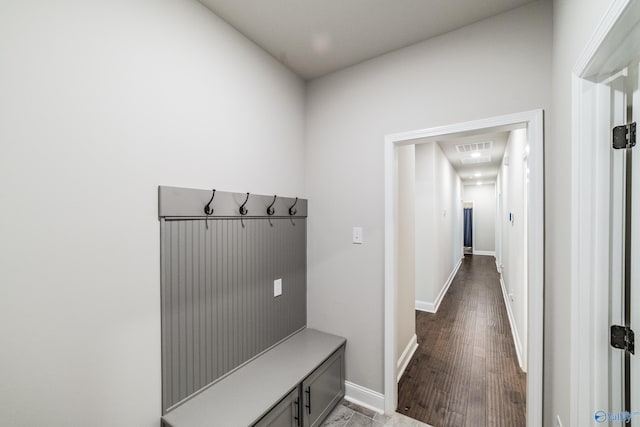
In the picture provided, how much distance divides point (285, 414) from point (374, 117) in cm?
212

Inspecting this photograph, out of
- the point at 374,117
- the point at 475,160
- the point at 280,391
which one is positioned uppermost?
the point at 475,160

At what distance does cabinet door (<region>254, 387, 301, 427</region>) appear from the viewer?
1425 mm

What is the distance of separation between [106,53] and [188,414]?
A: 1786 mm

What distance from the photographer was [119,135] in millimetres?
1217

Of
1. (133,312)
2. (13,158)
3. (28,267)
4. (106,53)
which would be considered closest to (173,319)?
(133,312)

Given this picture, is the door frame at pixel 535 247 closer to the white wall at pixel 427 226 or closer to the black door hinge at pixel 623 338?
the black door hinge at pixel 623 338

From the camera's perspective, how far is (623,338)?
0.95m

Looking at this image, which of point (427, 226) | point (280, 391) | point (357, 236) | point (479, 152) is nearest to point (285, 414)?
point (280, 391)

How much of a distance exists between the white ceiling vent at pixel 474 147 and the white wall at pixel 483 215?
6102 mm

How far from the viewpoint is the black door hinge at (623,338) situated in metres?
0.92

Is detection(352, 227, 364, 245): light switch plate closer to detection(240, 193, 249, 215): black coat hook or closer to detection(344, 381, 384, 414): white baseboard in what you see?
detection(240, 193, 249, 215): black coat hook

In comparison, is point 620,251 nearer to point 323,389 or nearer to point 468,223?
point 323,389

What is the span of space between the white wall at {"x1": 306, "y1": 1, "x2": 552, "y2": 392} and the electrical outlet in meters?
0.36

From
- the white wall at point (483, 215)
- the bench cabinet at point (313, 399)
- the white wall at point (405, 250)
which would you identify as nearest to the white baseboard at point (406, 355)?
the white wall at point (405, 250)
